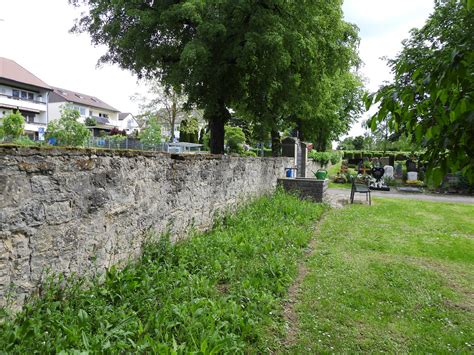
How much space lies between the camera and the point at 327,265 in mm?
4738

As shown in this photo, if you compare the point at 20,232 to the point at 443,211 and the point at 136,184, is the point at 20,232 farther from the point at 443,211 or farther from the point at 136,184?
the point at 443,211

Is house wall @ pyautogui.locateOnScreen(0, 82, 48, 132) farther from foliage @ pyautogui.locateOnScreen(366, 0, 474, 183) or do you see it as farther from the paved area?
foliage @ pyautogui.locateOnScreen(366, 0, 474, 183)

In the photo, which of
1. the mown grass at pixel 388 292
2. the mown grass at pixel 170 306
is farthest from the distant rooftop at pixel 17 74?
the mown grass at pixel 388 292

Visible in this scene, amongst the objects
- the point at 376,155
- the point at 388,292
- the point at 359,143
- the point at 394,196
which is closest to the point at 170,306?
the point at 388,292

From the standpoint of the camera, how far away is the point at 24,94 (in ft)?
146

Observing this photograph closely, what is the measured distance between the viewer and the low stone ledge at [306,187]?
1026cm

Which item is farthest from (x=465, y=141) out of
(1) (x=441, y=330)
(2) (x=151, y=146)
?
(2) (x=151, y=146)

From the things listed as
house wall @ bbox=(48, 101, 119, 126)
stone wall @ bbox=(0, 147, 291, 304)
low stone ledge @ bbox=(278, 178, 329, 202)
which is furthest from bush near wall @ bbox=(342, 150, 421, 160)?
house wall @ bbox=(48, 101, 119, 126)

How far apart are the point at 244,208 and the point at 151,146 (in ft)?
68.4

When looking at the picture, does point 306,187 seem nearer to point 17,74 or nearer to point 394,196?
point 394,196

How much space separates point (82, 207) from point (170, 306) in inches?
46.6

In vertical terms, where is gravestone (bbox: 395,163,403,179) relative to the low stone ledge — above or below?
above

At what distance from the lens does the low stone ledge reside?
1026 centimetres

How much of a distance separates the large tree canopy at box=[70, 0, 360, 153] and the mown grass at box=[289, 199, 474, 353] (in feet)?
16.1
